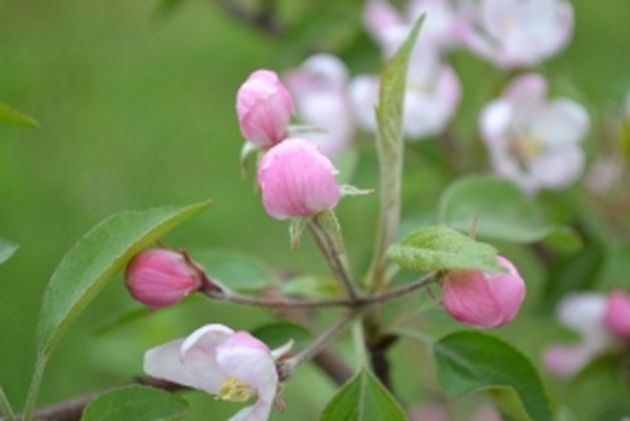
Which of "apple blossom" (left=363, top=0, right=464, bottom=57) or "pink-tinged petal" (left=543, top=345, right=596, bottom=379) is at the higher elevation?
"apple blossom" (left=363, top=0, right=464, bottom=57)

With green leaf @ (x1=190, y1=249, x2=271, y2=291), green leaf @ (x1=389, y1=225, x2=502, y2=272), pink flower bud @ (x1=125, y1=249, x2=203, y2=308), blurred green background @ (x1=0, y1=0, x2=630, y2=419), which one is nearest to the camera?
green leaf @ (x1=389, y1=225, x2=502, y2=272)

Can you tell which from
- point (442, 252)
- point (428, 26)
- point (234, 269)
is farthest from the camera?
point (428, 26)

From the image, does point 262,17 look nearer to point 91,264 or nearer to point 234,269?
point 234,269

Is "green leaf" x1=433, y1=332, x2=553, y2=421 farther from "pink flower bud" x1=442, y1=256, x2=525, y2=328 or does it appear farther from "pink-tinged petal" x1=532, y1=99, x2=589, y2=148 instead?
"pink-tinged petal" x1=532, y1=99, x2=589, y2=148

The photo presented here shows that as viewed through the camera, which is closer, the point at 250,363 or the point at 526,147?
the point at 250,363

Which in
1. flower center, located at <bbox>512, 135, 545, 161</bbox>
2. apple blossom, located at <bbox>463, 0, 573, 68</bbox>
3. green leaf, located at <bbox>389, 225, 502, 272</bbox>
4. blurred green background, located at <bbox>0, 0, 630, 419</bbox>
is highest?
green leaf, located at <bbox>389, 225, 502, 272</bbox>

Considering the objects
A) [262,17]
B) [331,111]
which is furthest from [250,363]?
[262,17]

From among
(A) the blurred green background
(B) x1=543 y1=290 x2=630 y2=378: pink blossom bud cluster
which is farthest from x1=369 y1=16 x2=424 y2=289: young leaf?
(A) the blurred green background

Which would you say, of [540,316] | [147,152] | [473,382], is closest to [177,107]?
[147,152]
